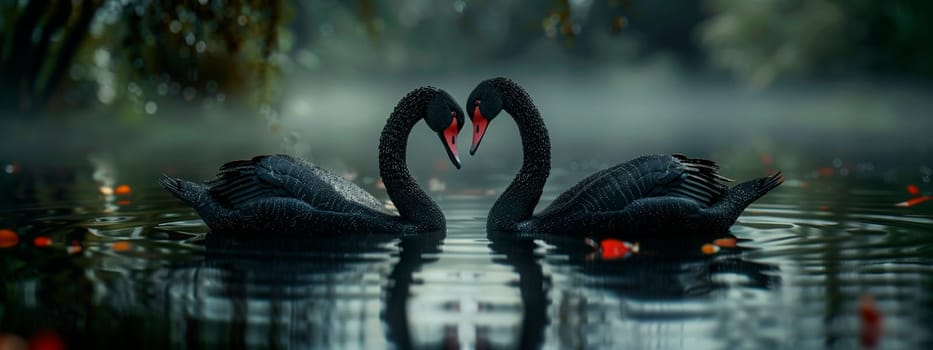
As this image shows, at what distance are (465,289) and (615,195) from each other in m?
2.30

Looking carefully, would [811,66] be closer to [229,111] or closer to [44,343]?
[229,111]

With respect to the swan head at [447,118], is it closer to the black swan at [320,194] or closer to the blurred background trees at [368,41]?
the black swan at [320,194]

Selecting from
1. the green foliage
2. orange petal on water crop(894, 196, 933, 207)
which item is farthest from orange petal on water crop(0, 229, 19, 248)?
the green foliage

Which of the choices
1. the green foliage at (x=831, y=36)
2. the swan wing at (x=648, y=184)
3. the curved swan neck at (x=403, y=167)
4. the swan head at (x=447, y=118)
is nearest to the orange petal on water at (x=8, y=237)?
the curved swan neck at (x=403, y=167)

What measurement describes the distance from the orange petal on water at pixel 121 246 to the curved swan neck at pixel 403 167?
6.16 ft

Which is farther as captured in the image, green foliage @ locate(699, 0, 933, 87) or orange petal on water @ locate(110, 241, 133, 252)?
green foliage @ locate(699, 0, 933, 87)

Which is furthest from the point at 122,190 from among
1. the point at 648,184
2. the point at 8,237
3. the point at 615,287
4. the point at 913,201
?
the point at 913,201

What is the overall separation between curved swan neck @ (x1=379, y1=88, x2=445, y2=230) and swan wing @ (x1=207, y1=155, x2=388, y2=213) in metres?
0.21

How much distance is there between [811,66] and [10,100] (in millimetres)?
36528

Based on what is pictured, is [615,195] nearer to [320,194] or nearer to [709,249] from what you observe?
[709,249]

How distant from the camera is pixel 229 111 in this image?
33406mm

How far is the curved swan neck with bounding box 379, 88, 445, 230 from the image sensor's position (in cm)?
810

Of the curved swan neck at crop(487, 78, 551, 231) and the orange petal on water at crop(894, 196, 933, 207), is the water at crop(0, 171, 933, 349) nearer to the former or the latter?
the curved swan neck at crop(487, 78, 551, 231)

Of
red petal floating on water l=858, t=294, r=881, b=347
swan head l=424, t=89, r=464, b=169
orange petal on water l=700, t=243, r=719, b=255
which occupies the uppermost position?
swan head l=424, t=89, r=464, b=169
